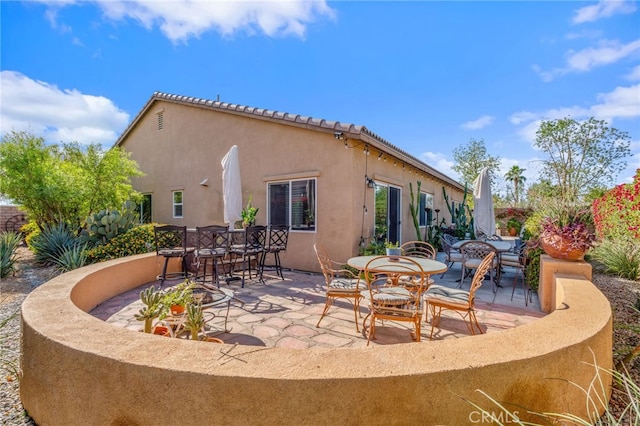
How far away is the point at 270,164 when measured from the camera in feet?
29.8

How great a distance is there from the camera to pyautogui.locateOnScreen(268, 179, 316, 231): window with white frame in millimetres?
8273

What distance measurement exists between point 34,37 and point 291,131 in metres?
7.45

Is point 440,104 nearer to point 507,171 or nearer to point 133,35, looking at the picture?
point 133,35

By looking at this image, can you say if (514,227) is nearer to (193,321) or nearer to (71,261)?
(193,321)

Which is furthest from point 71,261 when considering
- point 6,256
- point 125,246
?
point 6,256

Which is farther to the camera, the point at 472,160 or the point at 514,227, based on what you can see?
the point at 472,160

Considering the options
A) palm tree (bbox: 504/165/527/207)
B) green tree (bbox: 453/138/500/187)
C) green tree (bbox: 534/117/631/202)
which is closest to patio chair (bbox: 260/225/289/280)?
green tree (bbox: 534/117/631/202)

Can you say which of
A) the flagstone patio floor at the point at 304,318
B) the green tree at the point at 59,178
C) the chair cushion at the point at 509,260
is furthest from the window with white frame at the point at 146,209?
the chair cushion at the point at 509,260

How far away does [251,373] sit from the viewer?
1.71 meters

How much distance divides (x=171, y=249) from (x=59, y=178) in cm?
639

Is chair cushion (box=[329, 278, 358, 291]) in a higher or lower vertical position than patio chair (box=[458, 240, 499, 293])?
lower

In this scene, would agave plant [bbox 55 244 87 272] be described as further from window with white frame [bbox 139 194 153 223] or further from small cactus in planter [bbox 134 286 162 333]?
window with white frame [bbox 139 194 153 223]

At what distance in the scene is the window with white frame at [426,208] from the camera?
13.1 meters

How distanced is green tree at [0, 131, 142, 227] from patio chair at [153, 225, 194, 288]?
4860mm
